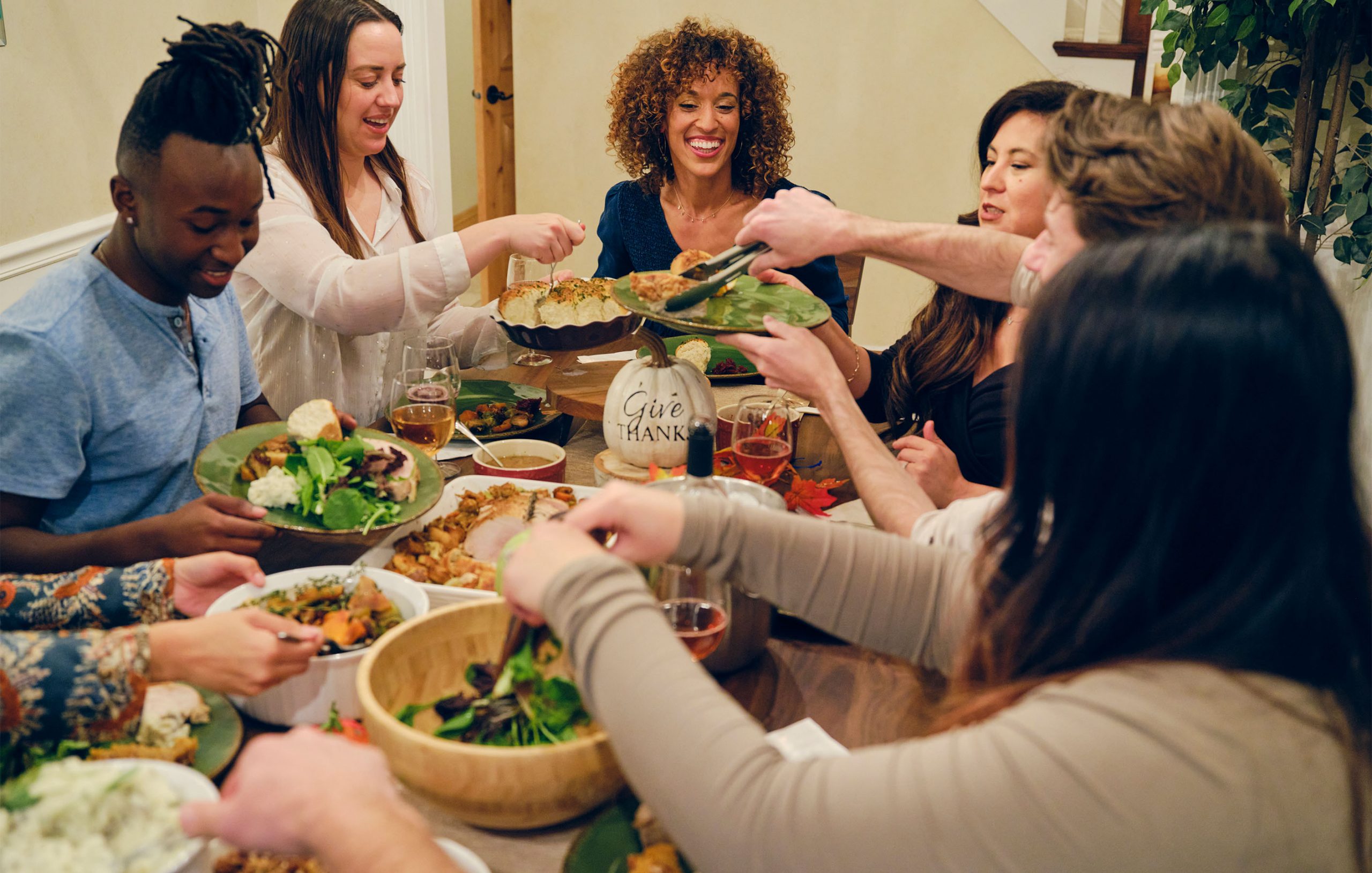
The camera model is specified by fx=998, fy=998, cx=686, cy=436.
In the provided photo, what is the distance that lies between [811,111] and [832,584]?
182 inches

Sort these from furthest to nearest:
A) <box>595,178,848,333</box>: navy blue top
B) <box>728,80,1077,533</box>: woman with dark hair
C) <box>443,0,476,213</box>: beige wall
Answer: <box>443,0,476,213</box>: beige wall
<box>595,178,848,333</box>: navy blue top
<box>728,80,1077,533</box>: woman with dark hair

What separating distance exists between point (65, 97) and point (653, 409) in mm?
2467

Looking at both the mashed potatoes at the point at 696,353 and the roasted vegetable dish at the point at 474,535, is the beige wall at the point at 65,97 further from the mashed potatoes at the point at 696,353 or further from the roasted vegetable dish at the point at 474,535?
the roasted vegetable dish at the point at 474,535

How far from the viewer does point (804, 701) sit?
3.95 feet

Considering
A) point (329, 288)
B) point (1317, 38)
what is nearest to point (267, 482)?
point (329, 288)

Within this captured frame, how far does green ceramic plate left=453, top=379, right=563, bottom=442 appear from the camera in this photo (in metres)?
2.19

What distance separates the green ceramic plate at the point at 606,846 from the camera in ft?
2.96

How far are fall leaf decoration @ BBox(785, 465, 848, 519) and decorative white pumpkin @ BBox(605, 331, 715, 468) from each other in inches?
7.6

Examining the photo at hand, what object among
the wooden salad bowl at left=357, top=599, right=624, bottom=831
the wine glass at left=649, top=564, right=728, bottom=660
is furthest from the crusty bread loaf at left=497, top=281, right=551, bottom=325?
the wooden salad bowl at left=357, top=599, right=624, bottom=831

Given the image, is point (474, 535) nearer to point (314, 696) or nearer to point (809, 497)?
point (314, 696)

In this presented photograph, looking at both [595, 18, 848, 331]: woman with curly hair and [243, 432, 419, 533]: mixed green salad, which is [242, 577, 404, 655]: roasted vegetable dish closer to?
[243, 432, 419, 533]: mixed green salad

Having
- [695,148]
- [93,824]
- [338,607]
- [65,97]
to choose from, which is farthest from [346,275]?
[65,97]

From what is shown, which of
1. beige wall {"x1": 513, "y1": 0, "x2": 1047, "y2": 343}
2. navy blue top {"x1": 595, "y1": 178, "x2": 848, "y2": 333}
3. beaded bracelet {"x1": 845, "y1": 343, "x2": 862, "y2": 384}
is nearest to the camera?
beaded bracelet {"x1": 845, "y1": 343, "x2": 862, "y2": 384}

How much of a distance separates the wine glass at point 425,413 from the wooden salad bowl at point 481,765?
78 cm
